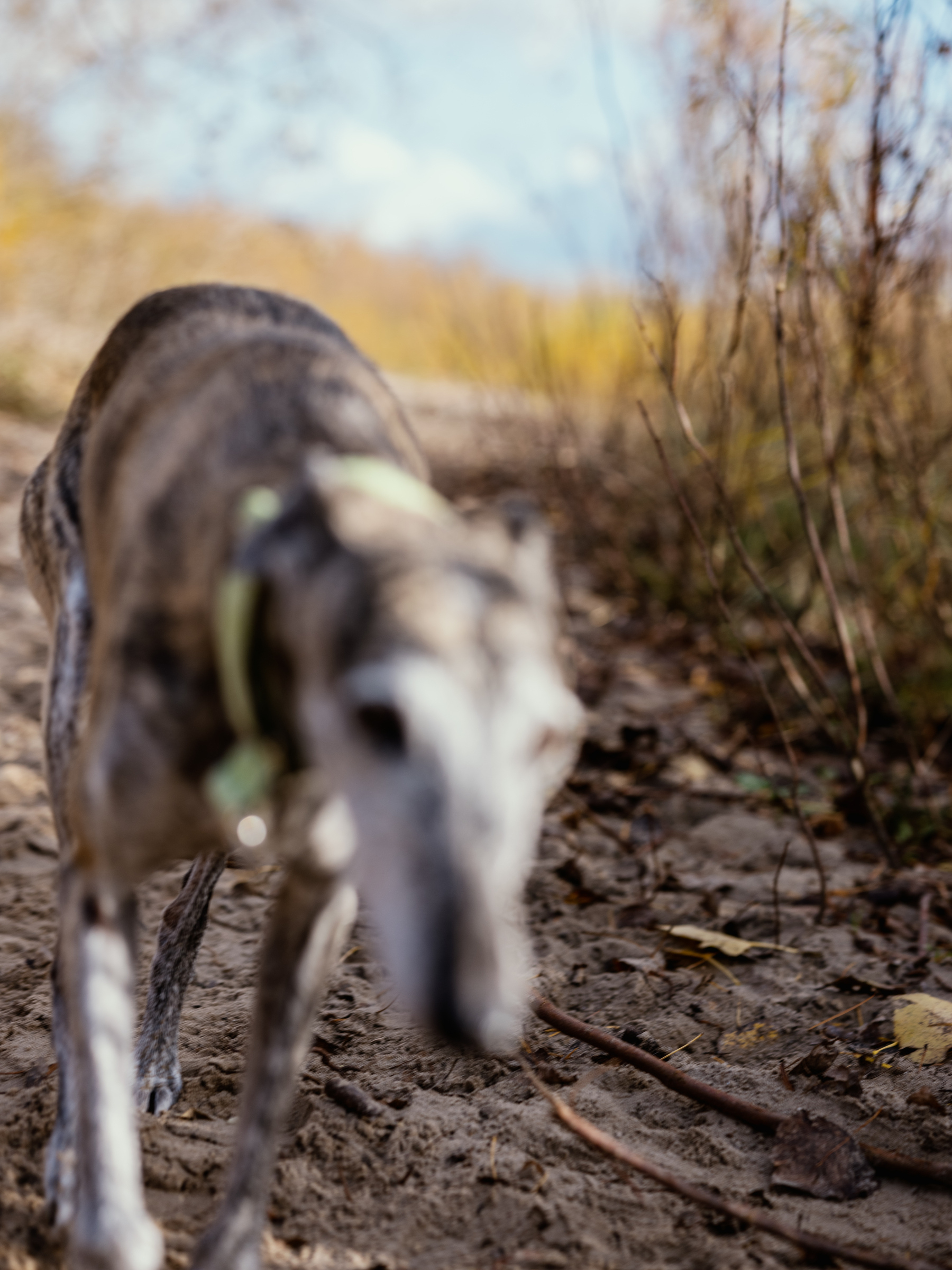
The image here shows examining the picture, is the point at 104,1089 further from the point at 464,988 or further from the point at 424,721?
the point at 424,721

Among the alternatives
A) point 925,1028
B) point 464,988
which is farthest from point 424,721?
point 925,1028

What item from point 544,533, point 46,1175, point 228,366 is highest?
point 228,366

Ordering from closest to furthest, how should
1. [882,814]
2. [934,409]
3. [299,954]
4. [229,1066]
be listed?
[299,954], [229,1066], [882,814], [934,409]

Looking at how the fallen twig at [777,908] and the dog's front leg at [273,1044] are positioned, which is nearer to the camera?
the dog's front leg at [273,1044]

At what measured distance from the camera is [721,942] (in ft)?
12.5

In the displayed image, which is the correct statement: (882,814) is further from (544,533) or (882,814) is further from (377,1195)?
(544,533)

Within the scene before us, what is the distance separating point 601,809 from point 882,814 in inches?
46.0

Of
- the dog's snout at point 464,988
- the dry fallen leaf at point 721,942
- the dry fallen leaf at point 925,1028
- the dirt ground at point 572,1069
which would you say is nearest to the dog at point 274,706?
the dog's snout at point 464,988

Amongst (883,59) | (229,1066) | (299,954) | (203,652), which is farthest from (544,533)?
(883,59)

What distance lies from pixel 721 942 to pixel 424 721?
2583 mm

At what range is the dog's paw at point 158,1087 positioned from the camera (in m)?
2.96

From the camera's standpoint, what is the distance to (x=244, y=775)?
5.90 feet

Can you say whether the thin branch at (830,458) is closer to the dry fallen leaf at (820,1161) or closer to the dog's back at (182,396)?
the dog's back at (182,396)

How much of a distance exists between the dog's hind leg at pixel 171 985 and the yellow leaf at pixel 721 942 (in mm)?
1555
